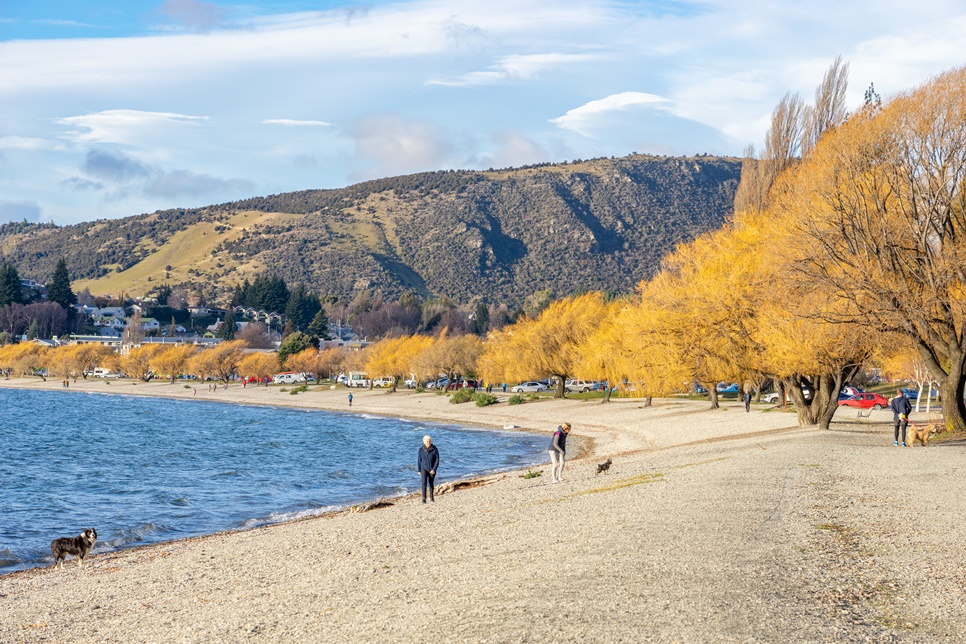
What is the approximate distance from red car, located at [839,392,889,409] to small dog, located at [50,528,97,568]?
48.3 m

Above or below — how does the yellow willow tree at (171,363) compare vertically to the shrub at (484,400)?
above

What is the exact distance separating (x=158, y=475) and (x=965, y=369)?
30.5m

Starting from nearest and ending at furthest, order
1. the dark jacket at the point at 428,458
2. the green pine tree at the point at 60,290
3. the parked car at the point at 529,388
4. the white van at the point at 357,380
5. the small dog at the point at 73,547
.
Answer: the small dog at the point at 73,547 < the dark jacket at the point at 428,458 < the parked car at the point at 529,388 < the white van at the point at 357,380 < the green pine tree at the point at 60,290

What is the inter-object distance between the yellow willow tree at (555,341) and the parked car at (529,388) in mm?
13885

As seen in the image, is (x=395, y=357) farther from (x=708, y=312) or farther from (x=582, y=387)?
(x=708, y=312)

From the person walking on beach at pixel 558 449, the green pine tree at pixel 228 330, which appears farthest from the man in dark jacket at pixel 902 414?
the green pine tree at pixel 228 330

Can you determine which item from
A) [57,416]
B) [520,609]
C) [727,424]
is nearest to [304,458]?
[727,424]

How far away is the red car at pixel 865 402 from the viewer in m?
57.1

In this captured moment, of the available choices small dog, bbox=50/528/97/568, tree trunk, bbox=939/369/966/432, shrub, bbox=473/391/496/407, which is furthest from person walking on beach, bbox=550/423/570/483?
shrub, bbox=473/391/496/407

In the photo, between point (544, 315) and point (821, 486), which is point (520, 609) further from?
point (544, 315)

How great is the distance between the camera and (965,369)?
1201 inches

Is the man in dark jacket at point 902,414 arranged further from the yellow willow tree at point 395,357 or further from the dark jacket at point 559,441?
the yellow willow tree at point 395,357

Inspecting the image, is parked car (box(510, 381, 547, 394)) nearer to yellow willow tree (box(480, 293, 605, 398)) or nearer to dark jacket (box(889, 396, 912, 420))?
yellow willow tree (box(480, 293, 605, 398))

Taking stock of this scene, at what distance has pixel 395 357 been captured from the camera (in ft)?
354
